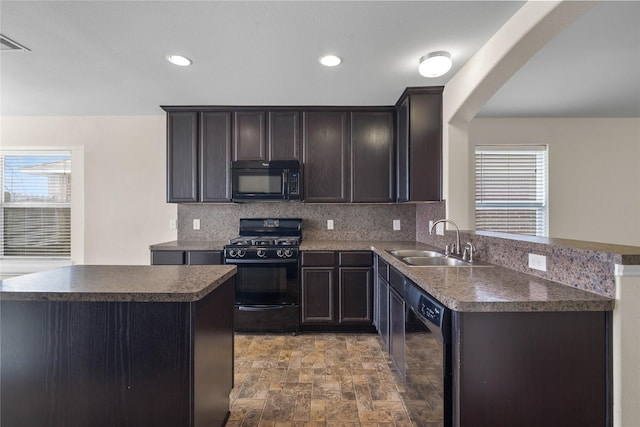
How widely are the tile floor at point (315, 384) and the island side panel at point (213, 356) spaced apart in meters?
0.28

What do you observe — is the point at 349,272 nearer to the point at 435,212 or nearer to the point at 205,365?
the point at 435,212

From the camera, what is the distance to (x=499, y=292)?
1.28 metres

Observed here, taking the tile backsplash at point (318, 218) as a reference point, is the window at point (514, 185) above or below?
above

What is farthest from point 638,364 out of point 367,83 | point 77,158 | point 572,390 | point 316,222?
point 77,158

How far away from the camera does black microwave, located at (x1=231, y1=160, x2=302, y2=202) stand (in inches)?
127

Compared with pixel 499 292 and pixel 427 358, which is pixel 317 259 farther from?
pixel 499 292

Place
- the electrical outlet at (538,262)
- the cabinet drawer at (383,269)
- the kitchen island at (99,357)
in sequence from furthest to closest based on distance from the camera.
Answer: the cabinet drawer at (383,269) < the electrical outlet at (538,262) < the kitchen island at (99,357)

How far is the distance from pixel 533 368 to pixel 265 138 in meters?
2.95

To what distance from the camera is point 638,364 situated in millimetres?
1146

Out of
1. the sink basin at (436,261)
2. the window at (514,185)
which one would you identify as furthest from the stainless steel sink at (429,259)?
the window at (514,185)

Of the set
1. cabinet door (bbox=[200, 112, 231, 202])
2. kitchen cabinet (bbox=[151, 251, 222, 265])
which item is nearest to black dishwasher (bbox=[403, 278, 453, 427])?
kitchen cabinet (bbox=[151, 251, 222, 265])

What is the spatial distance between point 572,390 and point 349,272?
6.64 feet

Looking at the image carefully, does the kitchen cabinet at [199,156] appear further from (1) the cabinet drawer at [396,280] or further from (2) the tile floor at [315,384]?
(1) the cabinet drawer at [396,280]

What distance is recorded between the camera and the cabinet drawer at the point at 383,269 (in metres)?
2.48
